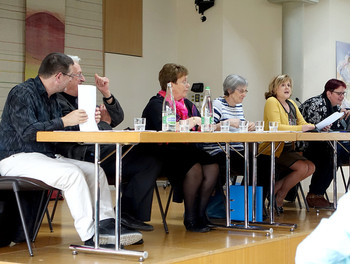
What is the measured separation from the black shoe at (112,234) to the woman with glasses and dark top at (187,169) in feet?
2.27

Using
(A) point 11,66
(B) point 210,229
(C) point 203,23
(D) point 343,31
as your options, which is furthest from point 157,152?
(D) point 343,31

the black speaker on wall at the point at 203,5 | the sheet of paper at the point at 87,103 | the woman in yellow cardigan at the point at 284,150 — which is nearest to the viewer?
the sheet of paper at the point at 87,103

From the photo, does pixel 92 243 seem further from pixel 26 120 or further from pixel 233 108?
pixel 233 108

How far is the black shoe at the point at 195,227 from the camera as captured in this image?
12.2 ft

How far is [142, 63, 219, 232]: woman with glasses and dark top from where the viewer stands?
3.69 m

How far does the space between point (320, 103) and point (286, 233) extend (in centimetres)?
205

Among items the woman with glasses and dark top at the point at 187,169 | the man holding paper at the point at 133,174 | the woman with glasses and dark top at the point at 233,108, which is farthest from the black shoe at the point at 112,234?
the woman with glasses and dark top at the point at 233,108

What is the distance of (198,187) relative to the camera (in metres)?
3.73

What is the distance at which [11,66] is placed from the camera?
642 centimetres

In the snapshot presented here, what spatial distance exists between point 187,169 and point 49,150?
91 cm

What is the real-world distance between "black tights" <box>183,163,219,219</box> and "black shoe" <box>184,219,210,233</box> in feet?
0.11

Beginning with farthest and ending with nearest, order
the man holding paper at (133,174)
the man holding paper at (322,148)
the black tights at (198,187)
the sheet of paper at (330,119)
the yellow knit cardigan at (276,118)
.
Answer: the man holding paper at (322,148) < the yellow knit cardigan at (276,118) < the sheet of paper at (330,119) < the black tights at (198,187) < the man holding paper at (133,174)

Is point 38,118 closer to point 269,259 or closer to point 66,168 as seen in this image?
point 66,168

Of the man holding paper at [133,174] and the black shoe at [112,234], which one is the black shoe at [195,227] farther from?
the black shoe at [112,234]
